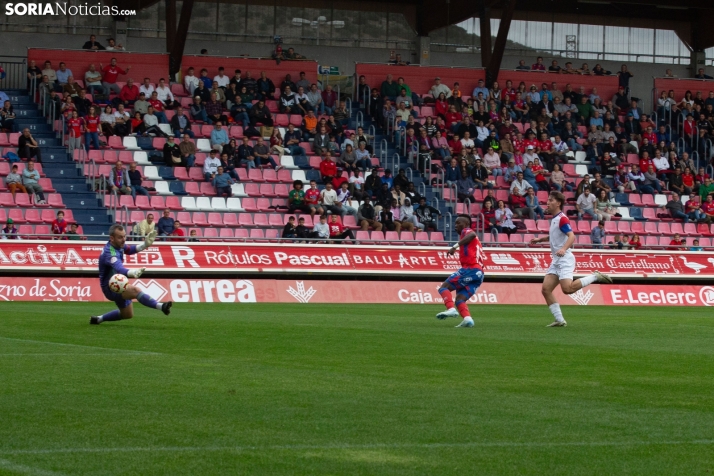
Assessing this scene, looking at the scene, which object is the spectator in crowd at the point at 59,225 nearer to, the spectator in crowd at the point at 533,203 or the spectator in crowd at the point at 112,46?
the spectator in crowd at the point at 112,46

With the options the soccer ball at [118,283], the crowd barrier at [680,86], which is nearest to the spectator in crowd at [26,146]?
the soccer ball at [118,283]

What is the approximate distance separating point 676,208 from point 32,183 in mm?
20509

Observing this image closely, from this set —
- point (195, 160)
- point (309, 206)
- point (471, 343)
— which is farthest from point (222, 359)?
point (195, 160)

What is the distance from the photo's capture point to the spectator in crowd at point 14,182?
97.9 ft

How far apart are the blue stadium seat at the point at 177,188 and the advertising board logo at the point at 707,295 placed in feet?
49.7

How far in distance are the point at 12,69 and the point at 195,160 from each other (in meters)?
9.08

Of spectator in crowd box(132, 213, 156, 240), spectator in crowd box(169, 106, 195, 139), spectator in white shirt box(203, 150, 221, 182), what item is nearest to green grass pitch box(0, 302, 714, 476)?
spectator in crowd box(132, 213, 156, 240)

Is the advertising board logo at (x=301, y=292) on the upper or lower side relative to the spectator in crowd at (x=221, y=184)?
lower

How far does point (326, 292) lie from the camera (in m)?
28.9

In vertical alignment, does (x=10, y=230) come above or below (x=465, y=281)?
above

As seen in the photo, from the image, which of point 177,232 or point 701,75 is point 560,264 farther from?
point 701,75

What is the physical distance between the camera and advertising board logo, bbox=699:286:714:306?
102 feet

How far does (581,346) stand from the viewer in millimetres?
13531

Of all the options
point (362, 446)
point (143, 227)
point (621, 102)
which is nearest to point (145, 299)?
point (362, 446)
